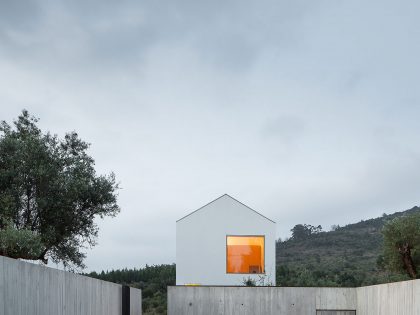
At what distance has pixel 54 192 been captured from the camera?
15.2 m

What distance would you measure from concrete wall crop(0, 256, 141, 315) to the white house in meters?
9.59

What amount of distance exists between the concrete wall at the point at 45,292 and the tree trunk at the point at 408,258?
9078 millimetres

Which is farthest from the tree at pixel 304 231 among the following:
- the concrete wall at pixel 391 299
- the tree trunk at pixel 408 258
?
the concrete wall at pixel 391 299

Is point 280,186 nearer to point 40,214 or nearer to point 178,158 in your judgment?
point 178,158

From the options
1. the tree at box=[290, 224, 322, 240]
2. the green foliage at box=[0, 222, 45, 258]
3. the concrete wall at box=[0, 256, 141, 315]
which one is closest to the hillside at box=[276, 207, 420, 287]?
the tree at box=[290, 224, 322, 240]

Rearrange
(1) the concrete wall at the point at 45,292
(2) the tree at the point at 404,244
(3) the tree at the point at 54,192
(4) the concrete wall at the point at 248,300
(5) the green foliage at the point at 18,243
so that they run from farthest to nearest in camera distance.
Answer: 1. (2) the tree at the point at 404,244
2. (3) the tree at the point at 54,192
3. (4) the concrete wall at the point at 248,300
4. (5) the green foliage at the point at 18,243
5. (1) the concrete wall at the point at 45,292

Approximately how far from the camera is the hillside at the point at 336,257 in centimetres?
2344

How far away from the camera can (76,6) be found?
12547 mm

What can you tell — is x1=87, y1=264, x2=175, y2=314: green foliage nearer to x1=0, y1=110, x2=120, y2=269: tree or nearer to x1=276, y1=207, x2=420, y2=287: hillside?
x1=276, y1=207, x2=420, y2=287: hillside

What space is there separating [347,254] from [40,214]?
67.7ft

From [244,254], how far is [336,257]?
47.5 feet

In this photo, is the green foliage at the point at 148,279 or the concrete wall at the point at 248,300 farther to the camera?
the green foliage at the point at 148,279

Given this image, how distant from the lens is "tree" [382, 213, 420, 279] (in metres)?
15.8

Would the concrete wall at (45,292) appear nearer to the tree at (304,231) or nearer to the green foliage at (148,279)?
the green foliage at (148,279)
